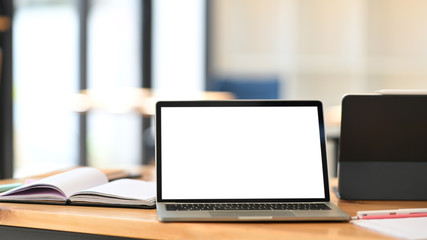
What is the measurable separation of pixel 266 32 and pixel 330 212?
4.39 m

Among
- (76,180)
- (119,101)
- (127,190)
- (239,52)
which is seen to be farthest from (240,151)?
(239,52)

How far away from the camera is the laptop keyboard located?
117cm

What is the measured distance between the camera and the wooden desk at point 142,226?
3.41 feet

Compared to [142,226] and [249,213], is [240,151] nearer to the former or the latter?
[249,213]

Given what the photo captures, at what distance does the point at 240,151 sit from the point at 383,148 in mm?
352

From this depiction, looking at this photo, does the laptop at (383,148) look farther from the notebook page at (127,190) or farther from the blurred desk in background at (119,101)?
the blurred desk in background at (119,101)

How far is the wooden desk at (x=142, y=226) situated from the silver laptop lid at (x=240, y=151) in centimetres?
10

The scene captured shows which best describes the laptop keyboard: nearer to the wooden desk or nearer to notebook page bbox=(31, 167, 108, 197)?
the wooden desk

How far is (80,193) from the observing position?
1270 mm

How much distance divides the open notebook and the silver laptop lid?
0.24 feet

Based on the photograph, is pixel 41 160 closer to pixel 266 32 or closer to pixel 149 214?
pixel 266 32

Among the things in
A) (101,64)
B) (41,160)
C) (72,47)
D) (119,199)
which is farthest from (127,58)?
(119,199)

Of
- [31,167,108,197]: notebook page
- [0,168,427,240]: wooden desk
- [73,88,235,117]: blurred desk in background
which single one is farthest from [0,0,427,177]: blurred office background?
[0,168,427,240]: wooden desk

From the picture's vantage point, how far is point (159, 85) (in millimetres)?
5414
